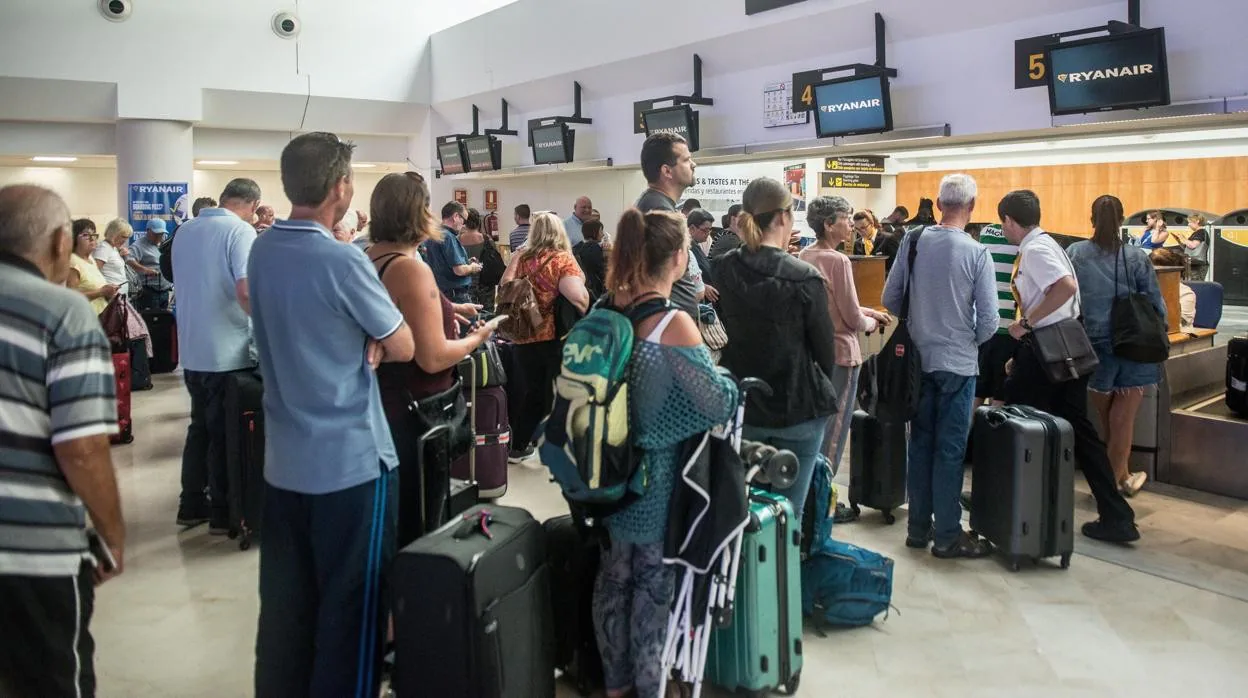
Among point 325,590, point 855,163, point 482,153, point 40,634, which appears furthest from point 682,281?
point 855,163

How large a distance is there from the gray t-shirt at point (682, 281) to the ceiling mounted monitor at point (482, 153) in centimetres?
960

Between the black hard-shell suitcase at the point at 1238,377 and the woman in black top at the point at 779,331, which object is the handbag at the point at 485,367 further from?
the black hard-shell suitcase at the point at 1238,377

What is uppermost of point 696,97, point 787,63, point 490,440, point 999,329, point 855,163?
point 787,63

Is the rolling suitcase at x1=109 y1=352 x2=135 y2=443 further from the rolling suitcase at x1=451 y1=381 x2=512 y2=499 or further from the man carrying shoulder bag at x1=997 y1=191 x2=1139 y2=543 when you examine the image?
the man carrying shoulder bag at x1=997 y1=191 x2=1139 y2=543

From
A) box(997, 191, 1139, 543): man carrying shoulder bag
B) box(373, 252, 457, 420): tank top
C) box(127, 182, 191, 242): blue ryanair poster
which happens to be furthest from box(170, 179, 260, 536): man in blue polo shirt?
box(127, 182, 191, 242): blue ryanair poster

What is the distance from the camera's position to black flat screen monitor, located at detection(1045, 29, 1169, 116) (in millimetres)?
5793

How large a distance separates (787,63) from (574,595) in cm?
693

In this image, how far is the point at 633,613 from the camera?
2.64 m

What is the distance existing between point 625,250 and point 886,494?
8.30 feet

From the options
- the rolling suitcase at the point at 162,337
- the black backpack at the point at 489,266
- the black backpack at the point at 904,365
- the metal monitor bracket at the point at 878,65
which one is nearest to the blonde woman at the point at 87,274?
the rolling suitcase at the point at 162,337

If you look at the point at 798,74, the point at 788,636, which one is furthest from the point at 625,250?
the point at 798,74

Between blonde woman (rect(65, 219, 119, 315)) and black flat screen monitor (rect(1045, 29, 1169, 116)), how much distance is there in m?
6.18

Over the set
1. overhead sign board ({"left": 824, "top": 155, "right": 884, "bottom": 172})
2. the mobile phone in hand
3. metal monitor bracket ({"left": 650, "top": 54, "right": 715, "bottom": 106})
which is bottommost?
the mobile phone in hand

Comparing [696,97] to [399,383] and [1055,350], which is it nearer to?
[1055,350]
